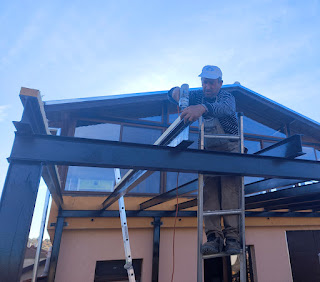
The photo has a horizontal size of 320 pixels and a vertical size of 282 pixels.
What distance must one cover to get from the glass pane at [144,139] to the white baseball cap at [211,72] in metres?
4.42

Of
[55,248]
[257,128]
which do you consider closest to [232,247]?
[55,248]

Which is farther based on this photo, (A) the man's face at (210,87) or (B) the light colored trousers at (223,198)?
(A) the man's face at (210,87)

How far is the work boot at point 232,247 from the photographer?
2.71 m

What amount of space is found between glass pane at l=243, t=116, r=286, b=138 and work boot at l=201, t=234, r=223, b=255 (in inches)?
264

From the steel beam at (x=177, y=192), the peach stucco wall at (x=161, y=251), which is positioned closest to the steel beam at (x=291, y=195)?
the steel beam at (x=177, y=192)

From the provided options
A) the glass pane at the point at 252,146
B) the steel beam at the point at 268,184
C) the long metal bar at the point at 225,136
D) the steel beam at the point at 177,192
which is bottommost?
the steel beam at the point at 177,192

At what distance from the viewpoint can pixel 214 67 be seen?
3.38 meters

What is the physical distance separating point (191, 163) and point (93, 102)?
489 cm

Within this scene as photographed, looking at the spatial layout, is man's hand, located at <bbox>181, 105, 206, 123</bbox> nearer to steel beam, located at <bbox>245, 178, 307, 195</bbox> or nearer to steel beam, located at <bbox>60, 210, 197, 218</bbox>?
steel beam, located at <bbox>245, 178, 307, 195</bbox>

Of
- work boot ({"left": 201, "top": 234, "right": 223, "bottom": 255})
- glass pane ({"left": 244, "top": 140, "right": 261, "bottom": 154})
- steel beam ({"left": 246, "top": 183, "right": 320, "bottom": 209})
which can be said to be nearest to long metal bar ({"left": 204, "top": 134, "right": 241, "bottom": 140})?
work boot ({"left": 201, "top": 234, "right": 223, "bottom": 255})

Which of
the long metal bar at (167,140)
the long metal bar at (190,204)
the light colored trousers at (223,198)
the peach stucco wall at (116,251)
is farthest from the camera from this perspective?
the peach stucco wall at (116,251)

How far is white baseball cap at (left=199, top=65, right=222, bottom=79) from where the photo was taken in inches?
129

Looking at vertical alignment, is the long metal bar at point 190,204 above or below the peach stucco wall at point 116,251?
above

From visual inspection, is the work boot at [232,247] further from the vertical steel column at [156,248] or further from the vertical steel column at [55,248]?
the vertical steel column at [55,248]
